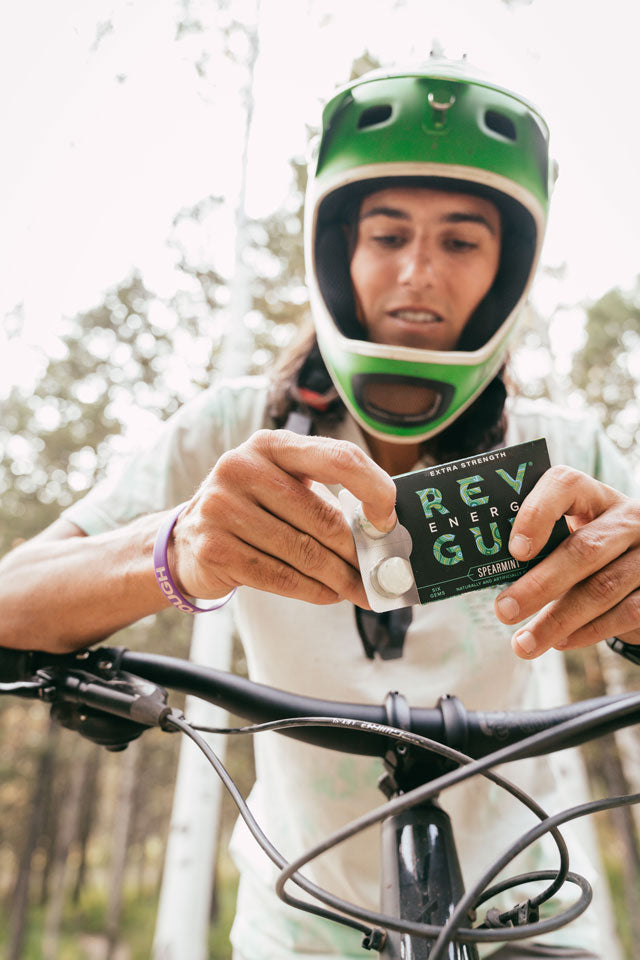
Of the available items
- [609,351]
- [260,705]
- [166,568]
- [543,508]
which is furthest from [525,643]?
[609,351]

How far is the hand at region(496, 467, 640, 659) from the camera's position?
895mm

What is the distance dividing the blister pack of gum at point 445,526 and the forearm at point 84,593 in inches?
18.2

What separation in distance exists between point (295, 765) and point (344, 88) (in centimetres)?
194

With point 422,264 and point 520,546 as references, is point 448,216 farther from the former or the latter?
point 520,546

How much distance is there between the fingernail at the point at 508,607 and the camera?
919 millimetres

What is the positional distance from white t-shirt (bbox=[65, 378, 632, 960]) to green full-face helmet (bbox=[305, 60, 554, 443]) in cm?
42

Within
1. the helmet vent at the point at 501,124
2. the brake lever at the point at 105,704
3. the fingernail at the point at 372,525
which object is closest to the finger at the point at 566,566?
the fingernail at the point at 372,525

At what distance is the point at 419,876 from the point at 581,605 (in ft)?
1.56

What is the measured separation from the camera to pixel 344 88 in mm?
1831

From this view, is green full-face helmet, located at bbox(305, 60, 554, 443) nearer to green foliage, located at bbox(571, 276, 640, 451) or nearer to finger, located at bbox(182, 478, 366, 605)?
finger, located at bbox(182, 478, 366, 605)

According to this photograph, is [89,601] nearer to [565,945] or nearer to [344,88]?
[565,945]

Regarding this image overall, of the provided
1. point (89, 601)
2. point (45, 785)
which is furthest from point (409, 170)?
point (45, 785)

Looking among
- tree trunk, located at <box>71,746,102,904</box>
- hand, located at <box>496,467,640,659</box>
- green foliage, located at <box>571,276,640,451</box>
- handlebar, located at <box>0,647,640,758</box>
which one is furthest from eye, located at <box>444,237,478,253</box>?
tree trunk, located at <box>71,746,102,904</box>

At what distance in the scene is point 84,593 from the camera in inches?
49.0
